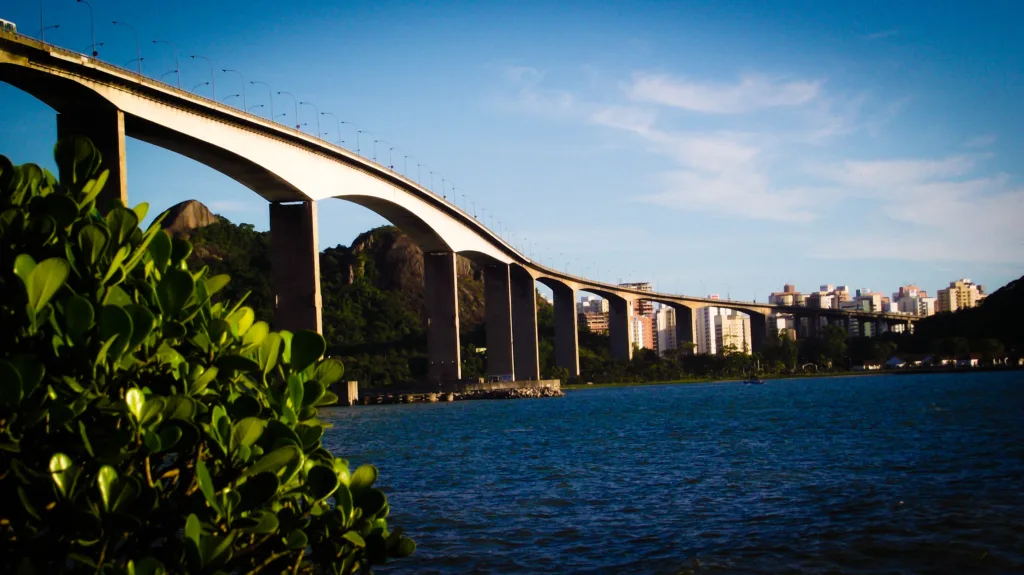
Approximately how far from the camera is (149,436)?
188 inches

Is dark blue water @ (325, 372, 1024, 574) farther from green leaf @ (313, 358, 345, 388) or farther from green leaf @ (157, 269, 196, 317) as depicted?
green leaf @ (157, 269, 196, 317)

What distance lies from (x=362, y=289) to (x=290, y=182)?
209 feet

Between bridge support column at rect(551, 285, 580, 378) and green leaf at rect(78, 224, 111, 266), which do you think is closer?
green leaf at rect(78, 224, 111, 266)

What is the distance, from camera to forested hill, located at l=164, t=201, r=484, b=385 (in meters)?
93.6

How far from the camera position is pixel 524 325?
3708 inches

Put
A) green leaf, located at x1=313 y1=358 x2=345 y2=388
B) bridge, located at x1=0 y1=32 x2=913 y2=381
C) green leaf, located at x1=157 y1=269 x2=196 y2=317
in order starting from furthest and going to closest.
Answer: bridge, located at x1=0 y1=32 x2=913 y2=381, green leaf, located at x1=313 y1=358 x2=345 y2=388, green leaf, located at x1=157 y1=269 x2=196 y2=317

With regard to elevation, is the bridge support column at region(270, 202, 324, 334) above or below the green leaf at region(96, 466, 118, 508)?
above

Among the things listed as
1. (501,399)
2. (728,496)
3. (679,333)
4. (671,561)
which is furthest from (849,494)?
(679,333)

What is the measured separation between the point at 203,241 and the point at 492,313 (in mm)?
40421

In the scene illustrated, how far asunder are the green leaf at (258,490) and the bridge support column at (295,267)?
142ft

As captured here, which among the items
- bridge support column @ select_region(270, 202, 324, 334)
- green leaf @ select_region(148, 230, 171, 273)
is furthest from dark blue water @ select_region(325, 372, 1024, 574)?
bridge support column @ select_region(270, 202, 324, 334)

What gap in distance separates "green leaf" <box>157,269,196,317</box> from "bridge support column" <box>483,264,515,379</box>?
78.3 m

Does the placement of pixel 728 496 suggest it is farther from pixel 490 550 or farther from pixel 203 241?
pixel 203 241

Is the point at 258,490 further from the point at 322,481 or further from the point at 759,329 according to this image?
the point at 759,329
